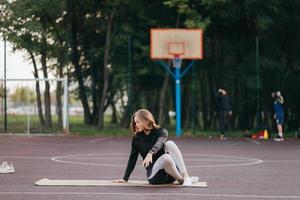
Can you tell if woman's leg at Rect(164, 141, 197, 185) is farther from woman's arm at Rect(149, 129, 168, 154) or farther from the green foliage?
the green foliage

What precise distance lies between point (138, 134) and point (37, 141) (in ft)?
46.4

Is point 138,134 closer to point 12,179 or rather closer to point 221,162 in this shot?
point 12,179

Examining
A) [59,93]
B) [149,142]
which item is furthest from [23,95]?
[149,142]

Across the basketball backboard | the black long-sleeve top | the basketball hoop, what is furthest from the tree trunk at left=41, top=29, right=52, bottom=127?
the black long-sleeve top

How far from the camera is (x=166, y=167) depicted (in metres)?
11.3

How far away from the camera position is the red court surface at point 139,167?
10.7 m

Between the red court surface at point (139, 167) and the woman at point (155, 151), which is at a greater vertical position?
the woman at point (155, 151)

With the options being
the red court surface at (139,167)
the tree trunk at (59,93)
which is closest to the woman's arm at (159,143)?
the red court surface at (139,167)

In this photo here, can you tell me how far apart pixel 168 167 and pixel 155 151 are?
35 cm

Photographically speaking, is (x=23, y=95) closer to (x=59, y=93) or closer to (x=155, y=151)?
(x=59, y=93)

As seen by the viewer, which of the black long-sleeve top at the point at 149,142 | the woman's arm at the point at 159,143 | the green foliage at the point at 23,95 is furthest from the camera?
the green foliage at the point at 23,95

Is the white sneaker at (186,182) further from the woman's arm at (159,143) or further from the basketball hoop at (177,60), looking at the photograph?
the basketball hoop at (177,60)

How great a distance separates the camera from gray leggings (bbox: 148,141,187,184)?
11.2 metres

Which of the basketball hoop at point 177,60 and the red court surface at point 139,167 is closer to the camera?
Result: the red court surface at point 139,167
